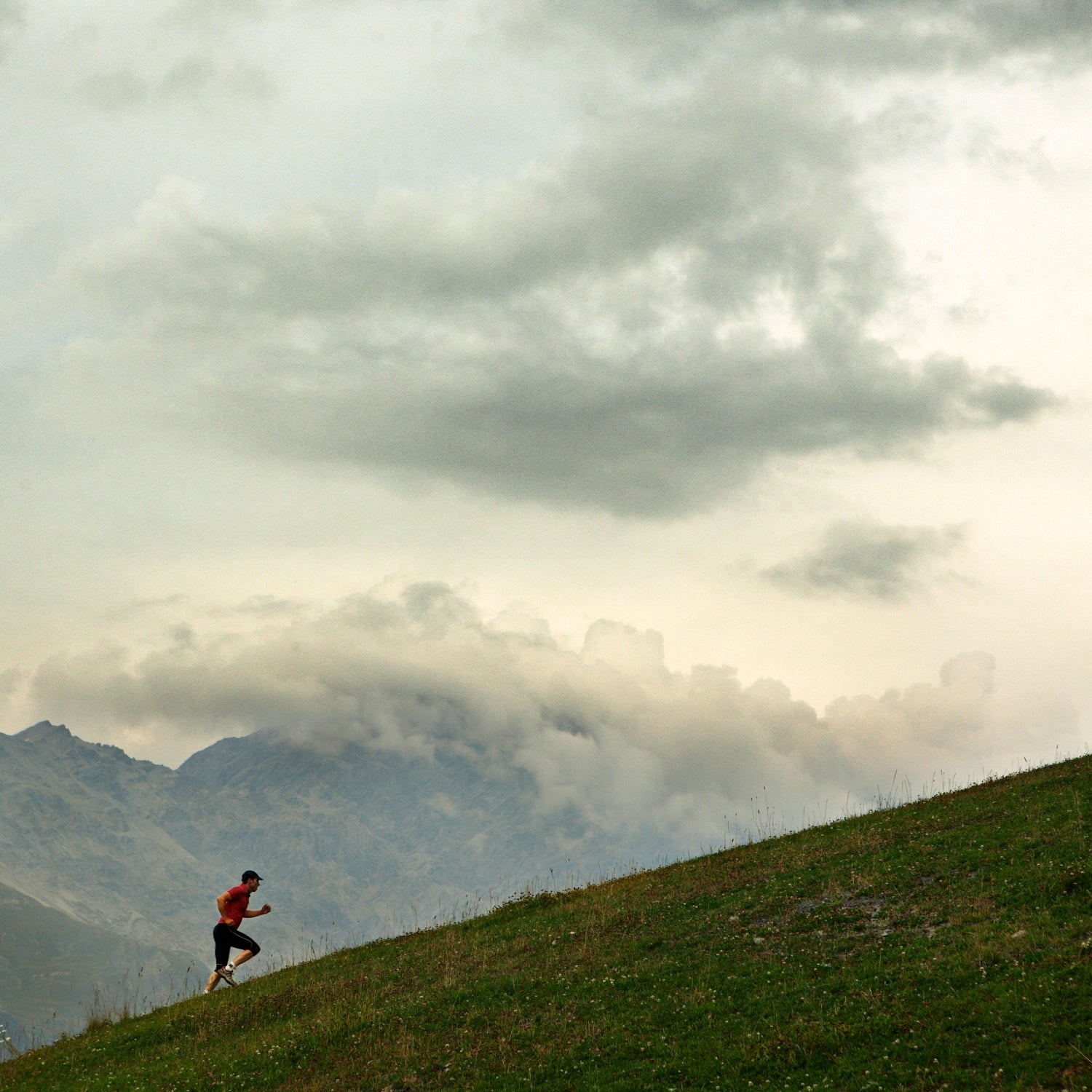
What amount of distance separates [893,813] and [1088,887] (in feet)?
47.1

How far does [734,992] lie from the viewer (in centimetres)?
2158

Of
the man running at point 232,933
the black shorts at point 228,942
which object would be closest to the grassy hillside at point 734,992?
the man running at point 232,933

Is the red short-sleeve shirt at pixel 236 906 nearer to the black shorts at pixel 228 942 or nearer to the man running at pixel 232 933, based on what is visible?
the man running at pixel 232 933

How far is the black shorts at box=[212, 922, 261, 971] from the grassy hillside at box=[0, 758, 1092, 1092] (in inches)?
50.0

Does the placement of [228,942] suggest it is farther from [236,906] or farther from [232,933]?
[236,906]

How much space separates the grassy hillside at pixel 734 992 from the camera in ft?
58.1

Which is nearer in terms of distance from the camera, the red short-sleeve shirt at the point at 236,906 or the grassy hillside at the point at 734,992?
the grassy hillside at the point at 734,992

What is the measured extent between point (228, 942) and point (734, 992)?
56.8 feet

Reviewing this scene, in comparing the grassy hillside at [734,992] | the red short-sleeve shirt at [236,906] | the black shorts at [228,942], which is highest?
the red short-sleeve shirt at [236,906]

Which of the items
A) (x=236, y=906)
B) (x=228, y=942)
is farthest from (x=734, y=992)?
(x=236, y=906)

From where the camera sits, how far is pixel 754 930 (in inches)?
1009

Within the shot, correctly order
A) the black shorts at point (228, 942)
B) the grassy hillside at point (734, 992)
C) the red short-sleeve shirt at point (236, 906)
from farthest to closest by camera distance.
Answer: the red short-sleeve shirt at point (236, 906), the black shorts at point (228, 942), the grassy hillside at point (734, 992)

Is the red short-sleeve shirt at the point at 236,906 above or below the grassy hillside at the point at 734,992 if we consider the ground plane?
above

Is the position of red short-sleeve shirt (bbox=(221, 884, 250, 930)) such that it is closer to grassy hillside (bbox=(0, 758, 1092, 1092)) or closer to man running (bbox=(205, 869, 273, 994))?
man running (bbox=(205, 869, 273, 994))
